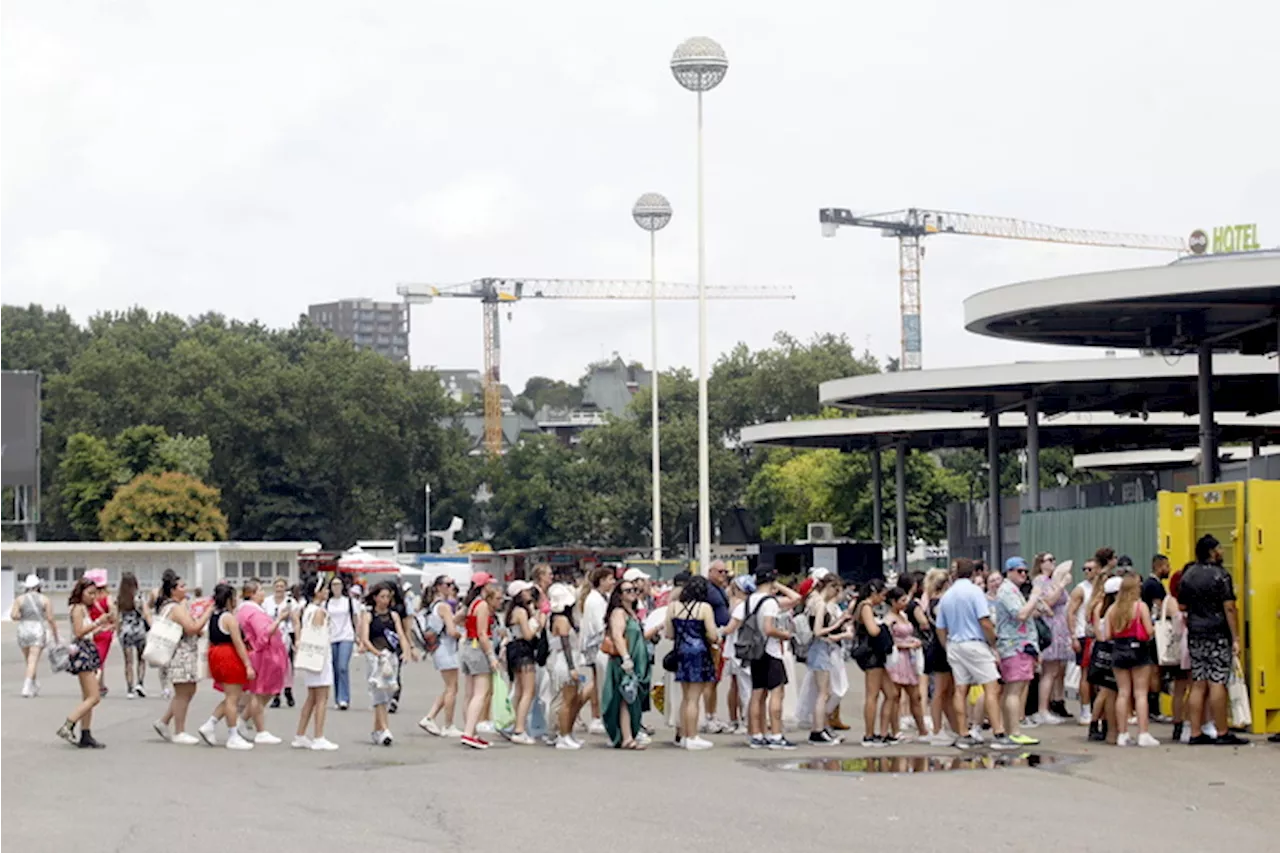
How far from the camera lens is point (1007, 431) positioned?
189 feet

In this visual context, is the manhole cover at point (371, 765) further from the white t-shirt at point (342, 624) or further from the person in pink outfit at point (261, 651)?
the white t-shirt at point (342, 624)

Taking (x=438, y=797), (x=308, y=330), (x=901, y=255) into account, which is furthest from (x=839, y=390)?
(x=901, y=255)

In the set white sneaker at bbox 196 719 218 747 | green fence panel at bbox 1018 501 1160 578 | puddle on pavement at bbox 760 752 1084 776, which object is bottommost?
puddle on pavement at bbox 760 752 1084 776

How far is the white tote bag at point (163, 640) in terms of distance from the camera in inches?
716

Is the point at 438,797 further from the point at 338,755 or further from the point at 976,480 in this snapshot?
the point at 976,480

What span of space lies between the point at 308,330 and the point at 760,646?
110m

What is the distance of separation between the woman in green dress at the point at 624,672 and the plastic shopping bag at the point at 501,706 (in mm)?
1648

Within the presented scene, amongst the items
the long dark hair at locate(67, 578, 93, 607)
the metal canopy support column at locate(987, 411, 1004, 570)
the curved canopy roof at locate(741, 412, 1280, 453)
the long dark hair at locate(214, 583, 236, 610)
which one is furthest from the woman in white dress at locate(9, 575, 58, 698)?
the curved canopy roof at locate(741, 412, 1280, 453)

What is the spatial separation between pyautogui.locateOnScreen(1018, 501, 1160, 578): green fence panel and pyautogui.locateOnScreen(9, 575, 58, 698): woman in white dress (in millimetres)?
14218

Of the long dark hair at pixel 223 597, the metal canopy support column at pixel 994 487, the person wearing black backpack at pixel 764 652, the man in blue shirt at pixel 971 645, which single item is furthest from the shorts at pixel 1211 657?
the metal canopy support column at pixel 994 487

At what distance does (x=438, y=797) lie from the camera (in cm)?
1356

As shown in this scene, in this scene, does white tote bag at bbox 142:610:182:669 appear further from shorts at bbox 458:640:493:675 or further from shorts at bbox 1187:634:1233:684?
shorts at bbox 1187:634:1233:684

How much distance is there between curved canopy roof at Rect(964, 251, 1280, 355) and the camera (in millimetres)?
27359

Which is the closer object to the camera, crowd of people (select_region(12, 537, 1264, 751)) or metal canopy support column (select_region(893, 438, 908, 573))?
crowd of people (select_region(12, 537, 1264, 751))
